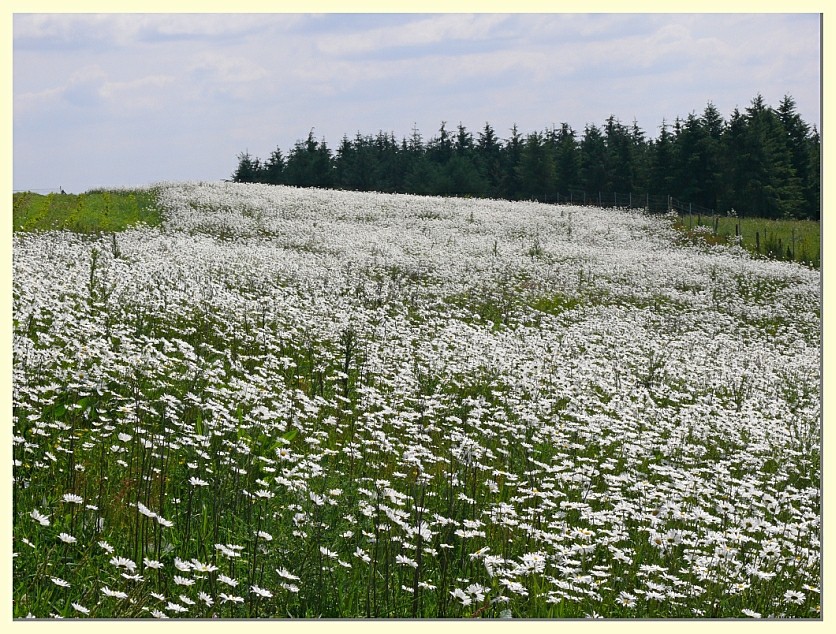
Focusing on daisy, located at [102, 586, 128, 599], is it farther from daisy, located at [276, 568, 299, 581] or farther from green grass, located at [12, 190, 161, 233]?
green grass, located at [12, 190, 161, 233]

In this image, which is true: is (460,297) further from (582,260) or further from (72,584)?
(72,584)

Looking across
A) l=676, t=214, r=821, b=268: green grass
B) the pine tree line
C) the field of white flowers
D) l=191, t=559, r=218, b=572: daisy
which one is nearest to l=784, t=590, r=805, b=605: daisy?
the field of white flowers

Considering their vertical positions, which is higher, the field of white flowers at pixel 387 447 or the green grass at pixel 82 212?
the green grass at pixel 82 212

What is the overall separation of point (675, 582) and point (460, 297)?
34.1 feet

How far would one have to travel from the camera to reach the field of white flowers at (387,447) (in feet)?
14.1

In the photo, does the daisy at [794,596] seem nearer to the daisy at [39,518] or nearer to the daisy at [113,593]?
the daisy at [113,593]

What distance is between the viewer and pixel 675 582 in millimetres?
4461

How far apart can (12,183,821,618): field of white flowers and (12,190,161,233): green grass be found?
0.41 meters

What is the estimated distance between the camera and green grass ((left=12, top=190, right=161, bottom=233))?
955 cm

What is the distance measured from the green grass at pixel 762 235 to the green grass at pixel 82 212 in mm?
11015

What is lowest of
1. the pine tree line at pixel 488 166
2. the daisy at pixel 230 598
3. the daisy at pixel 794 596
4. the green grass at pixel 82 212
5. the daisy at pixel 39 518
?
the daisy at pixel 794 596

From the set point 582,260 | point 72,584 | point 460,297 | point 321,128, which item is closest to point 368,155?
point 582,260

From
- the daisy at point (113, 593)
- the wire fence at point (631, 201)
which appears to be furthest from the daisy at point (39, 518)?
the wire fence at point (631, 201)
